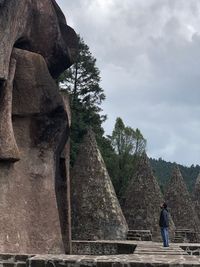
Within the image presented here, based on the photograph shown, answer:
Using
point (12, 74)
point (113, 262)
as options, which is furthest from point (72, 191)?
point (113, 262)

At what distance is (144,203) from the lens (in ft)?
58.6

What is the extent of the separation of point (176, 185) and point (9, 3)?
1267 centimetres

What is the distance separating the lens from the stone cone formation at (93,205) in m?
15.5

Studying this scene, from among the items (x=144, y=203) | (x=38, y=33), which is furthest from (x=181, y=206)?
(x=38, y=33)

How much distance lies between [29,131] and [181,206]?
10.9 meters

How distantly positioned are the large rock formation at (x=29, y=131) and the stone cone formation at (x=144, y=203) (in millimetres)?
6345

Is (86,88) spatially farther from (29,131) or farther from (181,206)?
(29,131)

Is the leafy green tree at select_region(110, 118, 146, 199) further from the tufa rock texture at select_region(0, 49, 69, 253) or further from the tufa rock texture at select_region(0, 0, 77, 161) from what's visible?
the tufa rock texture at select_region(0, 49, 69, 253)

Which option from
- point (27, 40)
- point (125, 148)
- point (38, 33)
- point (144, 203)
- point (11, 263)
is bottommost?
point (11, 263)

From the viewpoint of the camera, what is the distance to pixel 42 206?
1069cm

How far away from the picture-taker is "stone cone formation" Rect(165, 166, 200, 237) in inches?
802

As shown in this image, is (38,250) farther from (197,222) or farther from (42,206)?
(197,222)

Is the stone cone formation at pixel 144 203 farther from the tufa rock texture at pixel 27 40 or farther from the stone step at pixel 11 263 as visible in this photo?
the stone step at pixel 11 263

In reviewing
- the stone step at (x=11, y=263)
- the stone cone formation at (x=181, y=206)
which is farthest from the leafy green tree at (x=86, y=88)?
the stone step at (x=11, y=263)
